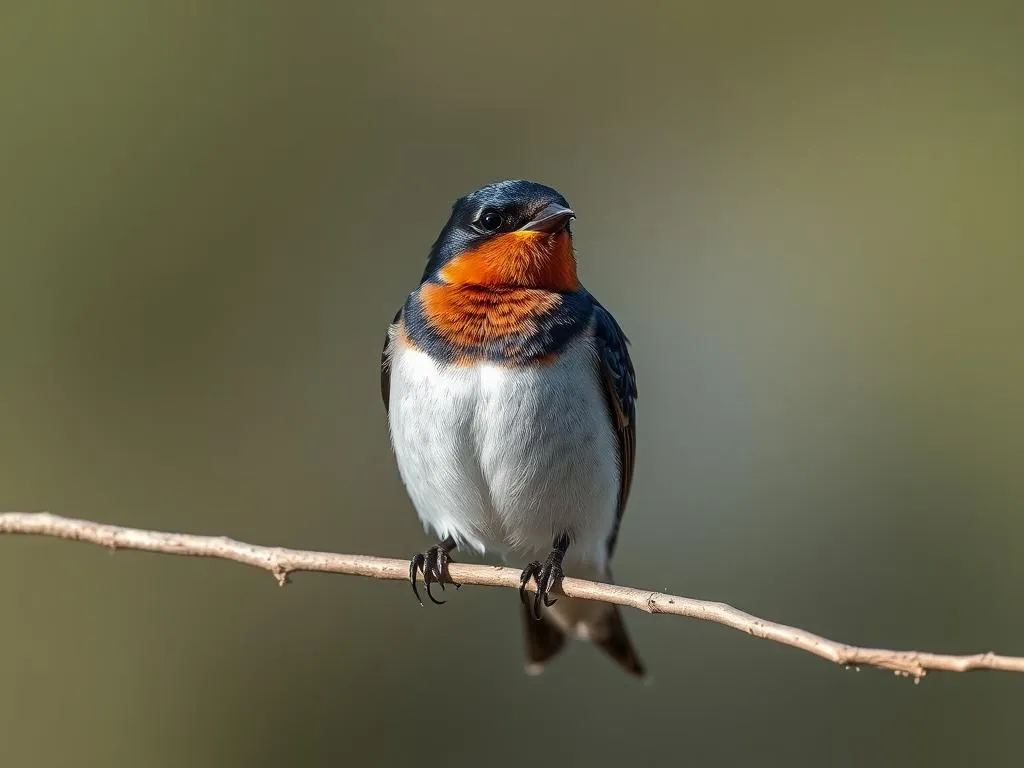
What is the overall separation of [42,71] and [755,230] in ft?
17.6

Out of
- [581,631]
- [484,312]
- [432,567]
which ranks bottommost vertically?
[581,631]

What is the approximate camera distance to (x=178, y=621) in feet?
25.5

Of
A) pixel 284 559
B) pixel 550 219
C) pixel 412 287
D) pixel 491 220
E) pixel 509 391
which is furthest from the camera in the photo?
pixel 412 287

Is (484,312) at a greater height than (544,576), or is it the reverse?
(484,312)

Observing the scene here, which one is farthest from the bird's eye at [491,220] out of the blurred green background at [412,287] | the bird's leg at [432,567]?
the blurred green background at [412,287]

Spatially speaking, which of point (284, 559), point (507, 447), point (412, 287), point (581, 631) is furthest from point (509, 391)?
point (412, 287)

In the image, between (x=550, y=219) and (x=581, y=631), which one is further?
(x=581, y=631)

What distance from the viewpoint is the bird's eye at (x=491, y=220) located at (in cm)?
464

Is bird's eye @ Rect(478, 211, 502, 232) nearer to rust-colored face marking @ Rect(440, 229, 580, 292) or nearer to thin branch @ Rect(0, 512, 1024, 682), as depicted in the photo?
rust-colored face marking @ Rect(440, 229, 580, 292)

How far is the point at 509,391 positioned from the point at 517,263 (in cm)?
49

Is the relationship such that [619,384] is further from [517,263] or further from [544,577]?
[544,577]

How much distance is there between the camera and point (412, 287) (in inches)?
342

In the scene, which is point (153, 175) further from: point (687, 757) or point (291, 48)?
point (687, 757)

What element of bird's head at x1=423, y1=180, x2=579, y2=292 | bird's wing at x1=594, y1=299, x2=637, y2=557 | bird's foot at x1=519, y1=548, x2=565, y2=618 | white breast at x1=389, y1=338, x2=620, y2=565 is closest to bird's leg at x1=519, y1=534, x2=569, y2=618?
bird's foot at x1=519, y1=548, x2=565, y2=618
